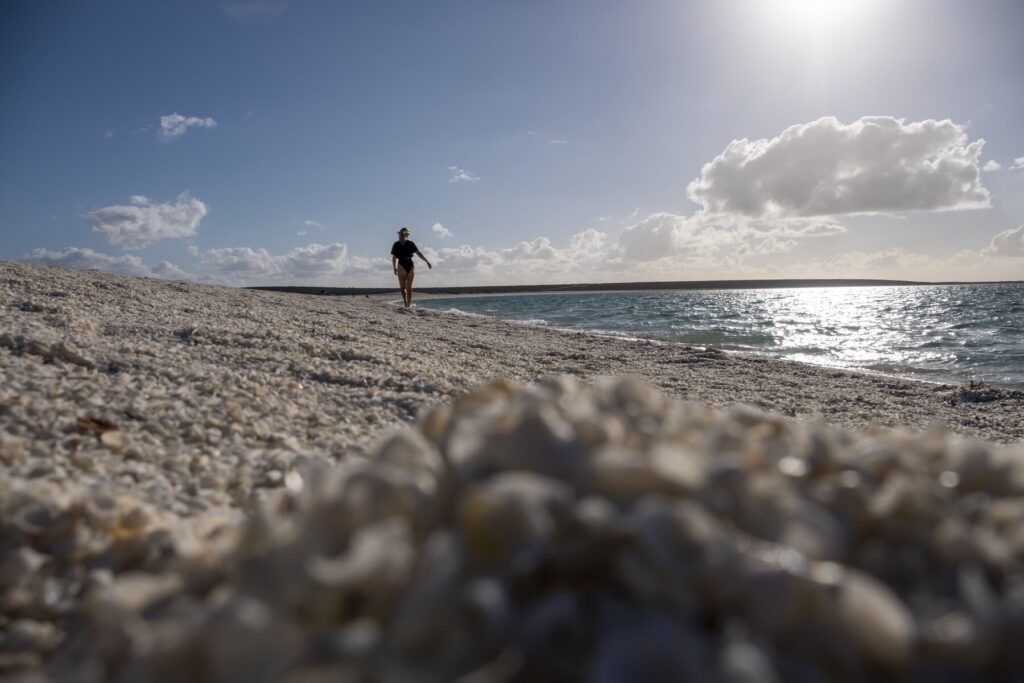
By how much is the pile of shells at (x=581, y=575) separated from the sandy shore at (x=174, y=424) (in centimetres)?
1

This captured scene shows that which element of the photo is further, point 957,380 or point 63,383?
point 957,380

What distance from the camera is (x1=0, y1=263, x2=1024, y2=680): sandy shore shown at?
3.46ft

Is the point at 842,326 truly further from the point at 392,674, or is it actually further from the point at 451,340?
the point at 392,674

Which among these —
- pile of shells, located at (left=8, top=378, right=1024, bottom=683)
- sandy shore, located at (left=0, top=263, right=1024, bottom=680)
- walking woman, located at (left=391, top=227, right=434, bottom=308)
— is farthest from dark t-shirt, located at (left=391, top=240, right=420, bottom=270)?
pile of shells, located at (left=8, top=378, right=1024, bottom=683)

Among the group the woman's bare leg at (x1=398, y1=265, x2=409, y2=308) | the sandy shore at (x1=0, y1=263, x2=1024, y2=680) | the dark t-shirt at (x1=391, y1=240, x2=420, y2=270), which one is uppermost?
the dark t-shirt at (x1=391, y1=240, x2=420, y2=270)

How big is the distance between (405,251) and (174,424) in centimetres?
1031

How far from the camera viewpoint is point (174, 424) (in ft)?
6.33

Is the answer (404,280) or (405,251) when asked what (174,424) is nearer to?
(405,251)

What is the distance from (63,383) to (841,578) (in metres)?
2.50

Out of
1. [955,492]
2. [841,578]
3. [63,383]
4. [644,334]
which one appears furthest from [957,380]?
[63,383]

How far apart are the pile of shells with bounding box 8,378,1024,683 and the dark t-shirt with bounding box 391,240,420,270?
36.6 feet

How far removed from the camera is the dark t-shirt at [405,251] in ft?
39.1

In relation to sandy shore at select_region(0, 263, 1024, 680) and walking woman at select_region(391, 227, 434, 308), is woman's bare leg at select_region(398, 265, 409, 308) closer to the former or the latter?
walking woman at select_region(391, 227, 434, 308)

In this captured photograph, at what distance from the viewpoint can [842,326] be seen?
54.3 ft
